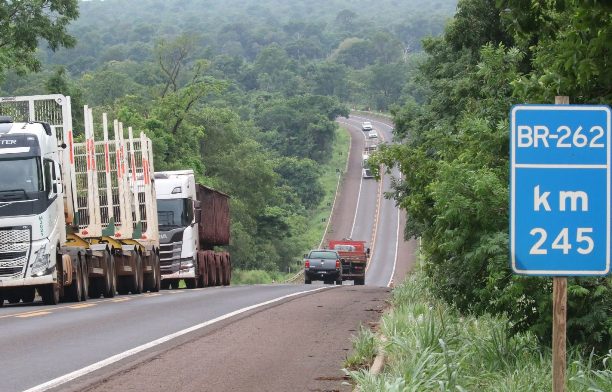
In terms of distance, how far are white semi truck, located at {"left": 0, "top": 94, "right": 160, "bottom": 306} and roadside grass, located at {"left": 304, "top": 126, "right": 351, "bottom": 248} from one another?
66.4 m

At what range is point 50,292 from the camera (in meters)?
24.9

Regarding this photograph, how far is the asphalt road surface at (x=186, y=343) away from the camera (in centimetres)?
1160

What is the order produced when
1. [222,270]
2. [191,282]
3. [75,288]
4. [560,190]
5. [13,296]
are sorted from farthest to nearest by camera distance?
[222,270] → [191,282] → [13,296] → [75,288] → [560,190]

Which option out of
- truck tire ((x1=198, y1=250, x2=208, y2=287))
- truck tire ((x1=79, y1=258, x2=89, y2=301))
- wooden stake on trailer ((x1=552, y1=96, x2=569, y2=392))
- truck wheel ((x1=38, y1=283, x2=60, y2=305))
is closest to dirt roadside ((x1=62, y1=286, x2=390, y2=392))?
wooden stake on trailer ((x1=552, y1=96, x2=569, y2=392))

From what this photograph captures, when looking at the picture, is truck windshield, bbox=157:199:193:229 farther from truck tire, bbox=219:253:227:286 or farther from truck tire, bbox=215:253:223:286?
truck tire, bbox=219:253:227:286

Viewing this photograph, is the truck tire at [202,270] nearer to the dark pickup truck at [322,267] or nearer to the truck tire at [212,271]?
the truck tire at [212,271]

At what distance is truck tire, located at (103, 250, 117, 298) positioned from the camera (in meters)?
28.6

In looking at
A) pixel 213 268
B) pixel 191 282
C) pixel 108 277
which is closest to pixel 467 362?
pixel 108 277

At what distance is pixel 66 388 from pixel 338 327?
7814 mm

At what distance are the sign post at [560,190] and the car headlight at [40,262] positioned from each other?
18488 millimetres

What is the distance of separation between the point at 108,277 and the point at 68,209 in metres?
2.84

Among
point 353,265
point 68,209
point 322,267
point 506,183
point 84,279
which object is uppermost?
point 506,183

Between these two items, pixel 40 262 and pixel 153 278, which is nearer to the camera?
pixel 40 262

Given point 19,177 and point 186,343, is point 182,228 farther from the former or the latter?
point 186,343
